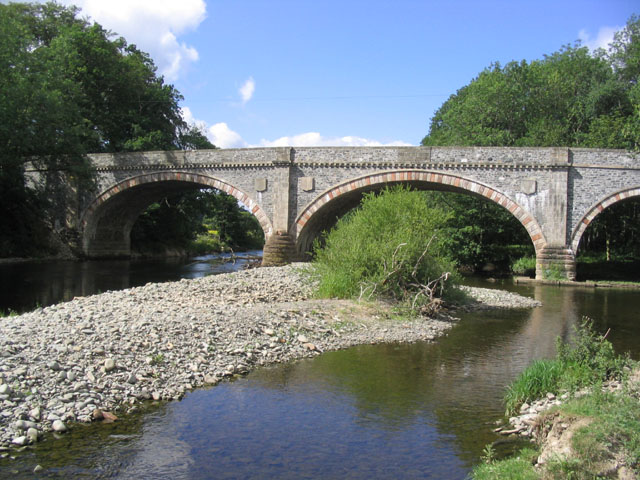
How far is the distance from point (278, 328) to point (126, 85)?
90.6 feet

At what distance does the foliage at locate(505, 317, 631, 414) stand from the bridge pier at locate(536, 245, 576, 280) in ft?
52.4

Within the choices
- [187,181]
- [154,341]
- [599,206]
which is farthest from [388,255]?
[187,181]

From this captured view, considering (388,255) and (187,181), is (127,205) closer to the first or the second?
(187,181)

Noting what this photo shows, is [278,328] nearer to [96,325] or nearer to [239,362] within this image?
[239,362]

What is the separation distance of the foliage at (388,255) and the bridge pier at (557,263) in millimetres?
9470

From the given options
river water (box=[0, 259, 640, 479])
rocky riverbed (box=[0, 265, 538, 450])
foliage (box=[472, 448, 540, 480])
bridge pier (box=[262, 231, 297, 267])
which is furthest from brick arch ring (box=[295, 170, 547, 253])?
foliage (box=[472, 448, 540, 480])

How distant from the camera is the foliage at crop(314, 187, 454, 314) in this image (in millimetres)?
14281

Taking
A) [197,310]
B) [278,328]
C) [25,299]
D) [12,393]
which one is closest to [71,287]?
[25,299]

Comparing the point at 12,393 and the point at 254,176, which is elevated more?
the point at 254,176

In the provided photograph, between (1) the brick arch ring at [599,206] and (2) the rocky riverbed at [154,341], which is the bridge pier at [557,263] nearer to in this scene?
(1) the brick arch ring at [599,206]

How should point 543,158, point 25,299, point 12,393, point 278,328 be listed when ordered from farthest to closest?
1. point 543,158
2. point 25,299
3. point 278,328
4. point 12,393

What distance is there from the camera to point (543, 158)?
23.6 m

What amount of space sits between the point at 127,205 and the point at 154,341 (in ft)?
82.9

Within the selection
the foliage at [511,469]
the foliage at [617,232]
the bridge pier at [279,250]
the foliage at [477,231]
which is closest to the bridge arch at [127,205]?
the bridge pier at [279,250]
